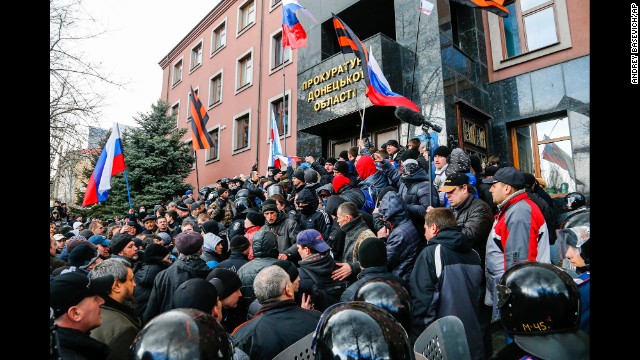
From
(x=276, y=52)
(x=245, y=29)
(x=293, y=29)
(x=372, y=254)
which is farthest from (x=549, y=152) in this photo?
(x=245, y=29)

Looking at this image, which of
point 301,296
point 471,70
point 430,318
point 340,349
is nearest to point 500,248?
point 430,318

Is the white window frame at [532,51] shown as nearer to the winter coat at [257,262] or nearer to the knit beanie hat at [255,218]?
the knit beanie hat at [255,218]

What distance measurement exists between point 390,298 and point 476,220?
8.45 feet

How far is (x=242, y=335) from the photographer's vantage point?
8.25ft

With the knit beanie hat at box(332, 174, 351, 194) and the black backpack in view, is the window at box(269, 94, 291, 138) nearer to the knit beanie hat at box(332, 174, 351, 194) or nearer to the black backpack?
the knit beanie hat at box(332, 174, 351, 194)

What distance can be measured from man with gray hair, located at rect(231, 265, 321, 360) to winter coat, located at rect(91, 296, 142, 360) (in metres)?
0.73

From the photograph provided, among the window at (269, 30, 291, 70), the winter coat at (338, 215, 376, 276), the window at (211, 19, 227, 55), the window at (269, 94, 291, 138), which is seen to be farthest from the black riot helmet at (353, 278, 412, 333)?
the window at (211, 19, 227, 55)

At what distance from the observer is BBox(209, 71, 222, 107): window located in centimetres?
2279

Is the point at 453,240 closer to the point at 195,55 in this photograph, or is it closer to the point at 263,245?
the point at 263,245

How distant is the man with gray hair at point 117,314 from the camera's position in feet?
8.47

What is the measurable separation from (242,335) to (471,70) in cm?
1155

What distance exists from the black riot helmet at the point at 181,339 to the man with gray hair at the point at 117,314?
135 centimetres

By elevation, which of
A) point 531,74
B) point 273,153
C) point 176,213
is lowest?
point 176,213
